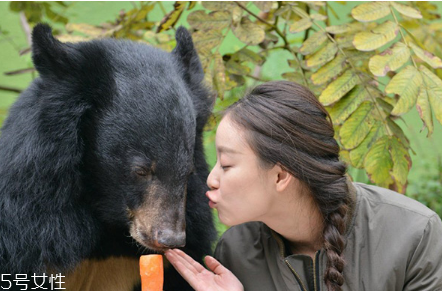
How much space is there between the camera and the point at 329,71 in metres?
3.51

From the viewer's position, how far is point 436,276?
8.15ft

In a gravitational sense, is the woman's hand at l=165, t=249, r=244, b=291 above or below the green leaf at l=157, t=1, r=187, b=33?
below

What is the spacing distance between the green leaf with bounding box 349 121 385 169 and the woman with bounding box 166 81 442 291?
0.60m

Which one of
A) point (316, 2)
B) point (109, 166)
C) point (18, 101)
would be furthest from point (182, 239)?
point (316, 2)

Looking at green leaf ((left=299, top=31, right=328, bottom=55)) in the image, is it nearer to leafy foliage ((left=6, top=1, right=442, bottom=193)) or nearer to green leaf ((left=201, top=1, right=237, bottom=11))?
leafy foliage ((left=6, top=1, right=442, bottom=193))

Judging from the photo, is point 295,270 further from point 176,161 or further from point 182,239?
point 176,161

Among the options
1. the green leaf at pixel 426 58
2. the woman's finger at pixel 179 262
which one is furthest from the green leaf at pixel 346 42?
the woman's finger at pixel 179 262

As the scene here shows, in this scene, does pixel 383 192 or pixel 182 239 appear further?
pixel 383 192

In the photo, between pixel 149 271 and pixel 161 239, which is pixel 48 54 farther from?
pixel 149 271

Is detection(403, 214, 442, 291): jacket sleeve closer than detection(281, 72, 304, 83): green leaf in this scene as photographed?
Yes

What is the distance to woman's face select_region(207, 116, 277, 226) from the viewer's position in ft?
8.15

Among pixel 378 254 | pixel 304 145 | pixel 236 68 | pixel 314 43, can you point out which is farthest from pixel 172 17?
pixel 378 254

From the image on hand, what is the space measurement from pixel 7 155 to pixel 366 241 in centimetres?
153

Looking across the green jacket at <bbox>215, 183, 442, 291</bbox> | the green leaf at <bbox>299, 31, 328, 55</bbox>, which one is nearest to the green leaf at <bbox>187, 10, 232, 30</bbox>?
the green leaf at <bbox>299, 31, 328, 55</bbox>
